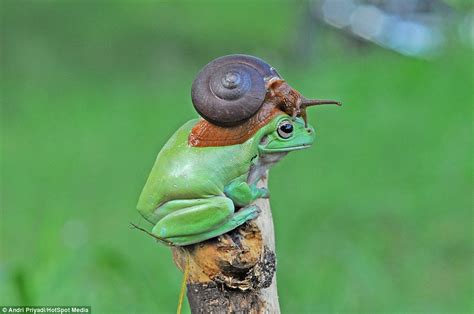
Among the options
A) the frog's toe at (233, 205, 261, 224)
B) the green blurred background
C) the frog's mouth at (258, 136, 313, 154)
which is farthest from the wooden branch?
the green blurred background

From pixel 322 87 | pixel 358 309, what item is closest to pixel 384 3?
pixel 322 87

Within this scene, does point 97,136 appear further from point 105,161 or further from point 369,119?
point 369,119

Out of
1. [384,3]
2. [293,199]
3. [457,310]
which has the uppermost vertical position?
[384,3]

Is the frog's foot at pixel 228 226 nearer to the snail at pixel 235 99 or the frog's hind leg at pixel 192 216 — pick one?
the frog's hind leg at pixel 192 216

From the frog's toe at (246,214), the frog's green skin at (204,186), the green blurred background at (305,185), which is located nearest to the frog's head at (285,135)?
the frog's green skin at (204,186)

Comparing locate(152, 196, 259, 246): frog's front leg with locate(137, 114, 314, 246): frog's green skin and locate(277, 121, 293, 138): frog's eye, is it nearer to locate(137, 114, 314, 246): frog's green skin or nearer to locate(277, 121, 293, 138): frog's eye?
locate(137, 114, 314, 246): frog's green skin
